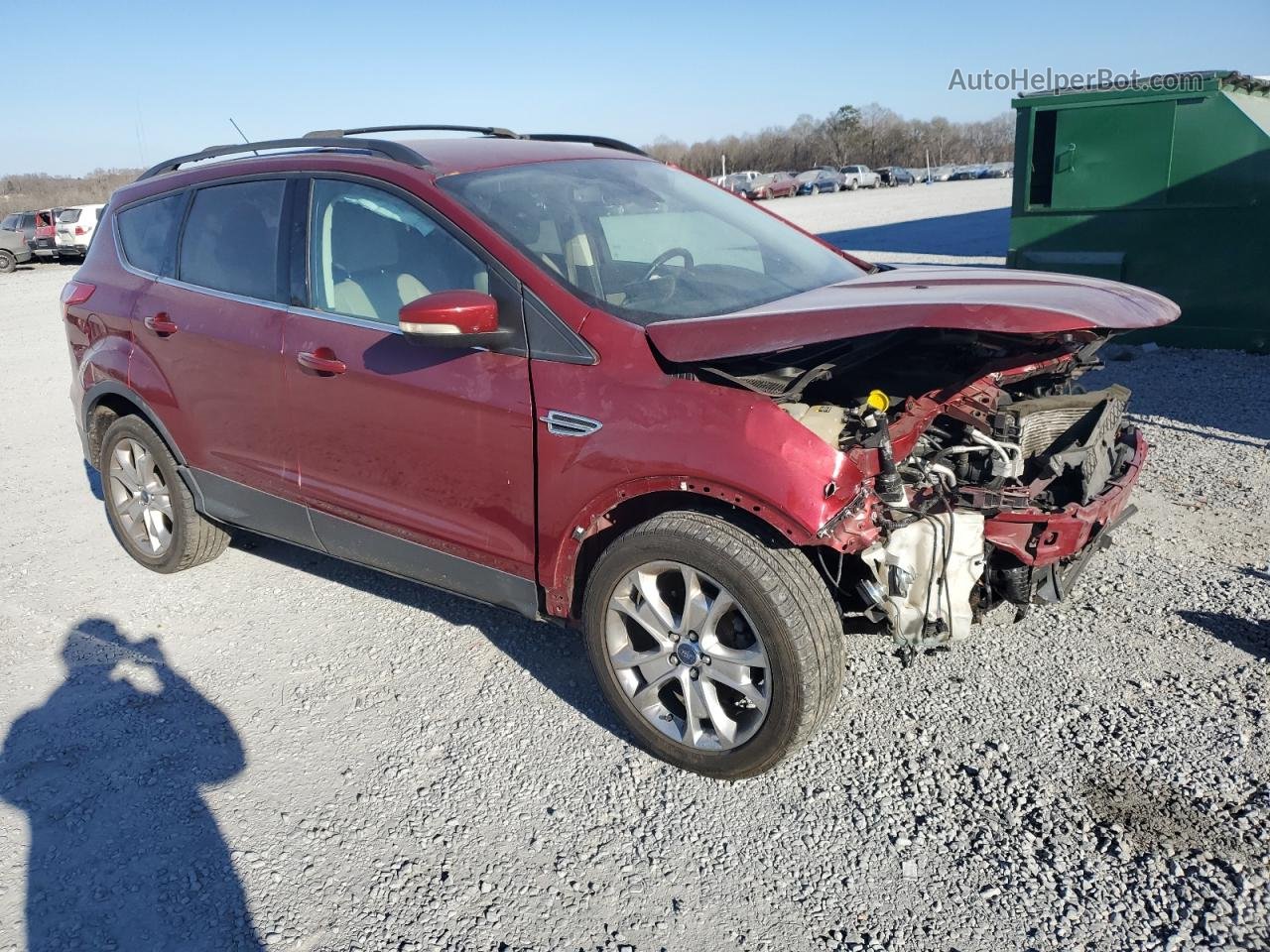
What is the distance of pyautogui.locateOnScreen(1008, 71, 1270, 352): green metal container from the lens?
8.32 metres

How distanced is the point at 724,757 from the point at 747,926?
23.4 inches

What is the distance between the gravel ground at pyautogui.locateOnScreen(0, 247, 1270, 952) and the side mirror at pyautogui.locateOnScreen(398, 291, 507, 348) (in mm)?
1398

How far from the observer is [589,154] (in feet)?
13.8

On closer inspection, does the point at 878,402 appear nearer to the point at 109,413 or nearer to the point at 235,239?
the point at 235,239

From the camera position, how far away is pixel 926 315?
8.97 ft

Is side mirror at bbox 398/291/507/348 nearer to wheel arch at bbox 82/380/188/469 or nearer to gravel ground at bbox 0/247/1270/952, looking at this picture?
gravel ground at bbox 0/247/1270/952

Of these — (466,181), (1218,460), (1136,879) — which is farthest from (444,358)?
(1218,460)

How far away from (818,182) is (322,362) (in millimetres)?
51135

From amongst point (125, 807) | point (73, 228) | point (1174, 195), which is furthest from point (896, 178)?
point (125, 807)

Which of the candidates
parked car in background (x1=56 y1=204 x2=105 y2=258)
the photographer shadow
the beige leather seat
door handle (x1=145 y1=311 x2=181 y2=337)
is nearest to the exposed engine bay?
the beige leather seat

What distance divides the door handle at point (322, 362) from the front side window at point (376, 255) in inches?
6.6

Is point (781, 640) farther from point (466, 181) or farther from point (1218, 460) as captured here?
point (1218, 460)

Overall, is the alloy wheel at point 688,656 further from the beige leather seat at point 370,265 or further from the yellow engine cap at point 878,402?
the beige leather seat at point 370,265

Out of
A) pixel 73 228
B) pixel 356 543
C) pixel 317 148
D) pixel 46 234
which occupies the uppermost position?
pixel 317 148
